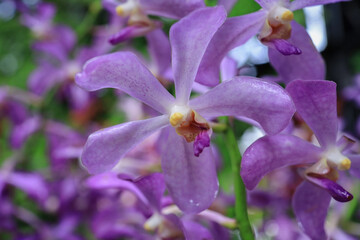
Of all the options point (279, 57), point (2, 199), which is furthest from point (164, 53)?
point (2, 199)

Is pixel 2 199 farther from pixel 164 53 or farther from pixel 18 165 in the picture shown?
pixel 164 53

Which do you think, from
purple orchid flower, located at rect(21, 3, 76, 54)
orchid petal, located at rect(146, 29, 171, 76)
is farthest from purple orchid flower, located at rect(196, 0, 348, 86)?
purple orchid flower, located at rect(21, 3, 76, 54)

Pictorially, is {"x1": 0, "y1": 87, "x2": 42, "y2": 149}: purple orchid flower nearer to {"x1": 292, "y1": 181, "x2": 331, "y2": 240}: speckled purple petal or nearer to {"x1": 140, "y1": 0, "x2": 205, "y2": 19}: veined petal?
{"x1": 140, "y1": 0, "x2": 205, "y2": 19}: veined petal

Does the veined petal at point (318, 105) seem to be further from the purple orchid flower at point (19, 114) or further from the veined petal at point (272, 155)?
the purple orchid flower at point (19, 114)

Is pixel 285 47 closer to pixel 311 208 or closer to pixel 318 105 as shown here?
pixel 318 105

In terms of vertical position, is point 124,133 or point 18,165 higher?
point 124,133

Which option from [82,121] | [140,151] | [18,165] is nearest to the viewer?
[140,151]

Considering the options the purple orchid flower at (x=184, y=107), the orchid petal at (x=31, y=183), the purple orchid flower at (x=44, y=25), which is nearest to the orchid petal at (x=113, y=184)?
the purple orchid flower at (x=184, y=107)

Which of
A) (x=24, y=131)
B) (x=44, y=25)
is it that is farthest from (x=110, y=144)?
(x=44, y=25)
